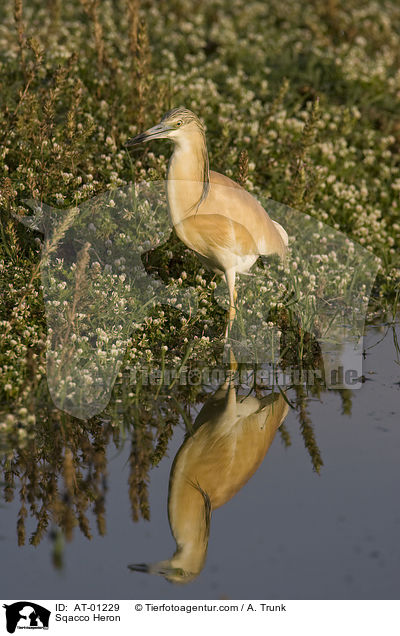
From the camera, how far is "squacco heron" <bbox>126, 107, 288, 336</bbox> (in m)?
6.32

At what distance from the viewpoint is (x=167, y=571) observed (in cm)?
430

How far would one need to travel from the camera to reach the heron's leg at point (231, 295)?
6.79 m

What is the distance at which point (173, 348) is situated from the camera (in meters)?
6.91

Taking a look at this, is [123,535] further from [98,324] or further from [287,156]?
[287,156]

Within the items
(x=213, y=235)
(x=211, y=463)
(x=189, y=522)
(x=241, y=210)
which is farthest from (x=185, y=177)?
(x=189, y=522)

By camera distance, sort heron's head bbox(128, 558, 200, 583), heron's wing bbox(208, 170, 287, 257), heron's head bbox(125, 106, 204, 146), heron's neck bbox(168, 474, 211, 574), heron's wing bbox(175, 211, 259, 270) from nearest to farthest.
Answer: heron's head bbox(128, 558, 200, 583), heron's neck bbox(168, 474, 211, 574), heron's head bbox(125, 106, 204, 146), heron's wing bbox(175, 211, 259, 270), heron's wing bbox(208, 170, 287, 257)

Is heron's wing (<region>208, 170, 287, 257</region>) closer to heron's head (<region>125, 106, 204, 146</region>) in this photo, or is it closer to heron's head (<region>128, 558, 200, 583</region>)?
heron's head (<region>125, 106, 204, 146</region>)

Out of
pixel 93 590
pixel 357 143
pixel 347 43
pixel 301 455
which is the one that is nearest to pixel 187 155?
pixel 301 455

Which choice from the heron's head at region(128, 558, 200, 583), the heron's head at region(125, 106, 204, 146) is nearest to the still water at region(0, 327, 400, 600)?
the heron's head at region(128, 558, 200, 583)

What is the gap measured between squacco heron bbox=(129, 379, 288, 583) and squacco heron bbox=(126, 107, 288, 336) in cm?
101

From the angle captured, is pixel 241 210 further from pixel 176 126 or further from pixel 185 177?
pixel 176 126

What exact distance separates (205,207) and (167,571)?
2981 millimetres
